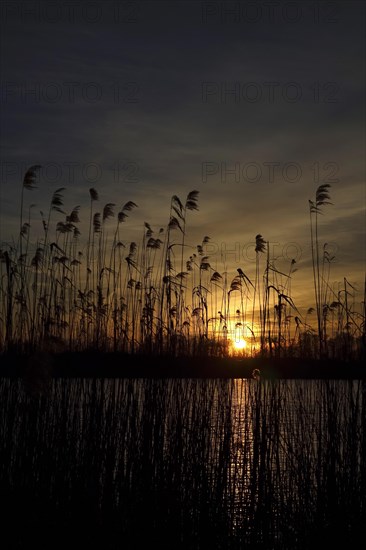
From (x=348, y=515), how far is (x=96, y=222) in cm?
355

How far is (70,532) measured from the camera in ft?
15.2

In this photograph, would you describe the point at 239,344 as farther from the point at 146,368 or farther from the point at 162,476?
the point at 162,476

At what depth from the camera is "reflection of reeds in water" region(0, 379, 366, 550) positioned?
4.58 metres

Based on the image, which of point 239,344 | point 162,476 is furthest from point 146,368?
point 239,344

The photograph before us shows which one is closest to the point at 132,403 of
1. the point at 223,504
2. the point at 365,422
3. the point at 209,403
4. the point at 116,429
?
the point at 116,429

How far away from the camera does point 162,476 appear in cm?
478

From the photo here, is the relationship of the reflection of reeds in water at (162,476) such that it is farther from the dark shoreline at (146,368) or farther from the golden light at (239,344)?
the golden light at (239,344)

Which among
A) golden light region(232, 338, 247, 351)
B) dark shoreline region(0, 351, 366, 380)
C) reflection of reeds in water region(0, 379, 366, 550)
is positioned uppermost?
golden light region(232, 338, 247, 351)

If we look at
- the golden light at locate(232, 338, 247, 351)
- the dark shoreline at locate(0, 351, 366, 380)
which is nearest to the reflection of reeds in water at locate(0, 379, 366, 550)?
the dark shoreline at locate(0, 351, 366, 380)

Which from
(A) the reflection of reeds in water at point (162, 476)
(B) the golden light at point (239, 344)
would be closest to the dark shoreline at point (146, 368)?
(A) the reflection of reeds in water at point (162, 476)

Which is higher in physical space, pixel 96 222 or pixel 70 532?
pixel 96 222

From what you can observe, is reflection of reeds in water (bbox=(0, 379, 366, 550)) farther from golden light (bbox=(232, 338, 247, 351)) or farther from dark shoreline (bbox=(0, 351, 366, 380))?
golden light (bbox=(232, 338, 247, 351))

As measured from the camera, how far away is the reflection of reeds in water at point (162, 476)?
4582mm

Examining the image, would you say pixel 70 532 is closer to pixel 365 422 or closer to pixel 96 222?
pixel 365 422
